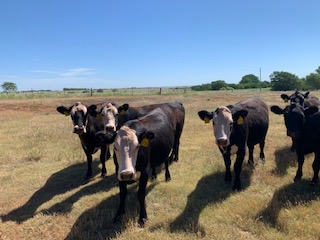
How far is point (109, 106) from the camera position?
7680 mm

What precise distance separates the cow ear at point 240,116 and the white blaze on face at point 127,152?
2.35 metres

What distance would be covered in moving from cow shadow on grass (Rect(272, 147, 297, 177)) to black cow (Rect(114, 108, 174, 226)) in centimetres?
277

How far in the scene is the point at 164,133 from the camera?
617 cm

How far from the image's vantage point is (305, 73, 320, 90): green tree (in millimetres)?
77938

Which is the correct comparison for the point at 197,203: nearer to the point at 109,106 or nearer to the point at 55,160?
the point at 109,106

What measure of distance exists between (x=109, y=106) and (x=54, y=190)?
2.43 m

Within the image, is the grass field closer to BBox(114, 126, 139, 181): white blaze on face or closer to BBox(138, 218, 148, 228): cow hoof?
BBox(138, 218, 148, 228): cow hoof

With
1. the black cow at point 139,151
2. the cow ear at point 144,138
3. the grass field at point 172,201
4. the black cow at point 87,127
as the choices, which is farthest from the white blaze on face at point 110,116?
the cow ear at point 144,138

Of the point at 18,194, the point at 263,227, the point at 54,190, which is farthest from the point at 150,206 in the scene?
the point at 18,194

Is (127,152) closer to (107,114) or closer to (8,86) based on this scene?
(107,114)

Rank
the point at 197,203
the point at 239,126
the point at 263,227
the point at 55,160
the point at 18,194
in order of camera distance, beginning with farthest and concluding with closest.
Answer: the point at 55,160 → the point at 18,194 → the point at 239,126 → the point at 197,203 → the point at 263,227

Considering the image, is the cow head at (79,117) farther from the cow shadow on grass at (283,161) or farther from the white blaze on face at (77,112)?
the cow shadow on grass at (283,161)

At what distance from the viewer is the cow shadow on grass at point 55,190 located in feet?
19.3

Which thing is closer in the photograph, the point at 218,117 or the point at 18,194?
the point at 218,117
